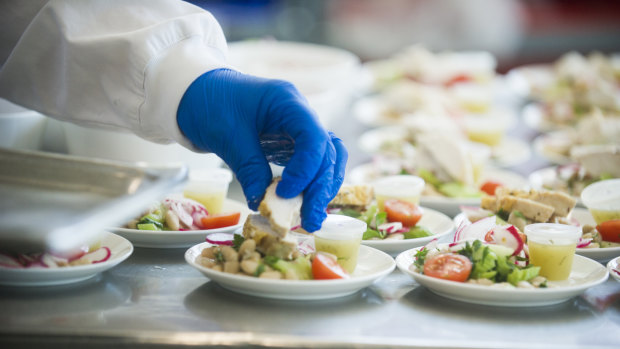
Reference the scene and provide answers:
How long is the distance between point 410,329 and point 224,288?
1.61 ft

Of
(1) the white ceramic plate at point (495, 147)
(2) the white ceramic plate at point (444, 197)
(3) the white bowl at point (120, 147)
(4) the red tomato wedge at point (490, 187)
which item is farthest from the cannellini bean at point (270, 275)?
(1) the white ceramic plate at point (495, 147)

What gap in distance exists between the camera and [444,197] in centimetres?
272

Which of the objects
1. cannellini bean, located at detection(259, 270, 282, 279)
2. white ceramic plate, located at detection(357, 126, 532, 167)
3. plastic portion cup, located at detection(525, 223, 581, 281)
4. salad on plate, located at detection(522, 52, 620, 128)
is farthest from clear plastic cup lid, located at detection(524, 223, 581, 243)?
salad on plate, located at detection(522, 52, 620, 128)

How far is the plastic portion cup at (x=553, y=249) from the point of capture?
1.83 m

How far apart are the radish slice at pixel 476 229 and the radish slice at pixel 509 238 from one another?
0.28 feet

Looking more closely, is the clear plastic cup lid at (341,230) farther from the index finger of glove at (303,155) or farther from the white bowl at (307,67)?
the white bowl at (307,67)

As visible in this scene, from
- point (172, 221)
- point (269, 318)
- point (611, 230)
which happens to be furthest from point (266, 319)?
point (611, 230)

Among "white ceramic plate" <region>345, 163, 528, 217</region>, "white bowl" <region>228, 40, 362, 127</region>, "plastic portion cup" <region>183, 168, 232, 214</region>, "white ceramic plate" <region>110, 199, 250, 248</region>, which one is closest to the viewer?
"white ceramic plate" <region>110, 199, 250, 248</region>

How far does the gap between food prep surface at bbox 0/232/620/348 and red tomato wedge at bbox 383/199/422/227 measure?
403 mm

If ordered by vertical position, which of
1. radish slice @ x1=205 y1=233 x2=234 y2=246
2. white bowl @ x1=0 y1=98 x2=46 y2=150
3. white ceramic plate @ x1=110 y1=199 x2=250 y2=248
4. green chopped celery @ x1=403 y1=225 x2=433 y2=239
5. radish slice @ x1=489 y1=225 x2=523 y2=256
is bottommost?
white ceramic plate @ x1=110 y1=199 x2=250 y2=248

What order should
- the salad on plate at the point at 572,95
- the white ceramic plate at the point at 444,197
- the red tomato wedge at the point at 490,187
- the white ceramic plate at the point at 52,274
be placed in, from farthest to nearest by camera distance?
1. the salad on plate at the point at 572,95
2. the red tomato wedge at the point at 490,187
3. the white ceramic plate at the point at 444,197
4. the white ceramic plate at the point at 52,274

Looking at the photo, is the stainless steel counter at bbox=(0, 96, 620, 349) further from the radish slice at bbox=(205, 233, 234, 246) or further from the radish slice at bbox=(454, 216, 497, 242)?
the radish slice at bbox=(454, 216, 497, 242)

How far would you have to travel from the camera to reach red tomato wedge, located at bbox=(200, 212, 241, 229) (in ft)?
6.95

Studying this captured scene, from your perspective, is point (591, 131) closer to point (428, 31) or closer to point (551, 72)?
point (551, 72)
